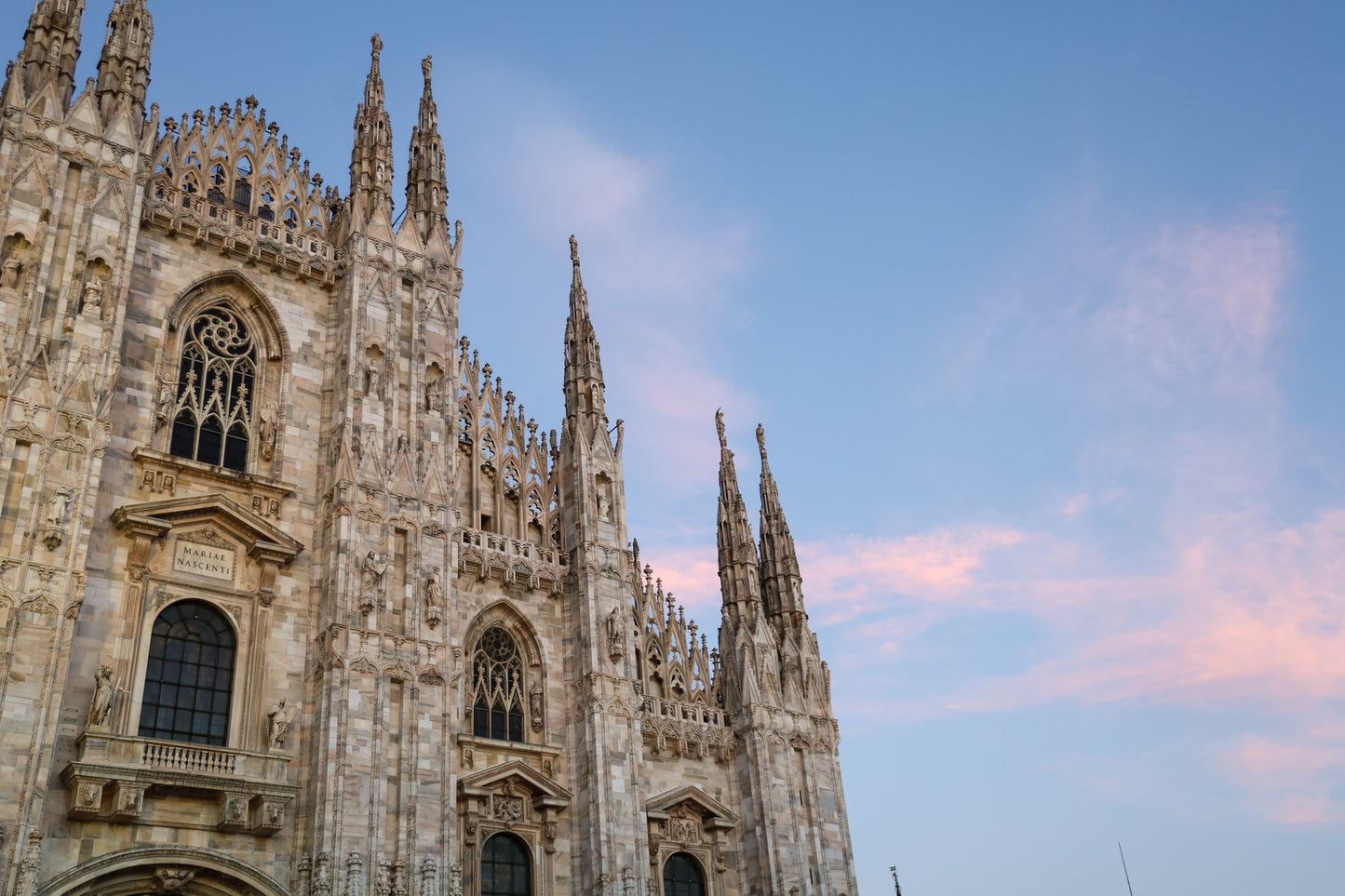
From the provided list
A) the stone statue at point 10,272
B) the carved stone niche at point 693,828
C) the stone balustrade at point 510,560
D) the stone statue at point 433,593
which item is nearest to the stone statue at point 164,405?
the stone statue at point 10,272

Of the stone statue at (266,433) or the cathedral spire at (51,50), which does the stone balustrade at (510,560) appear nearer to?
the stone statue at (266,433)

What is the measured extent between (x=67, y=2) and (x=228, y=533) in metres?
11.6

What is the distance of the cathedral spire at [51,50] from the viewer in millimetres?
22859

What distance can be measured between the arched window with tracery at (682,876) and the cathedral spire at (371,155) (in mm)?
16479

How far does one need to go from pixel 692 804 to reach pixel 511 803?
15.9ft

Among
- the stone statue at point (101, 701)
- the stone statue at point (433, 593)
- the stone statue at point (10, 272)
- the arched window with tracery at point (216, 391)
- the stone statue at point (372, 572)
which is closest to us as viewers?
the stone statue at point (101, 701)

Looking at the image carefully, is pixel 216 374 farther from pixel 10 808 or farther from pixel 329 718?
pixel 10 808

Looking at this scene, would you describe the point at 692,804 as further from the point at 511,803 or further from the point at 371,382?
the point at 371,382

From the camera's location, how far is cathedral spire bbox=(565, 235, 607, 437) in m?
29.7

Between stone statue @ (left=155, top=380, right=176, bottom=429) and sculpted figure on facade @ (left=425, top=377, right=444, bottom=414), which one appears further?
sculpted figure on facade @ (left=425, top=377, right=444, bottom=414)

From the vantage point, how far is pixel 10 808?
17.5 m

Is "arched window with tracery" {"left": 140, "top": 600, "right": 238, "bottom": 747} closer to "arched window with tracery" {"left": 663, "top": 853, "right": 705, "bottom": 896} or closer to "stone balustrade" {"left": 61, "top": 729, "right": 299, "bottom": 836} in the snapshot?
"stone balustrade" {"left": 61, "top": 729, "right": 299, "bottom": 836}

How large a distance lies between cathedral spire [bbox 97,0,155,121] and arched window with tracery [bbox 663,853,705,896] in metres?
19.9

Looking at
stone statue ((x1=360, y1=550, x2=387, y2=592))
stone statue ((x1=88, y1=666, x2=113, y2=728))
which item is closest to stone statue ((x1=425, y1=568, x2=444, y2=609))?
stone statue ((x1=360, y1=550, x2=387, y2=592))
